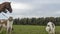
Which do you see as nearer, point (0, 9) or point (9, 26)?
point (0, 9)

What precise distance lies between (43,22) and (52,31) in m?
53.0

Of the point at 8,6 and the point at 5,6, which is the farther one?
the point at 8,6

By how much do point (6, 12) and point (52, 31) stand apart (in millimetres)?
4555

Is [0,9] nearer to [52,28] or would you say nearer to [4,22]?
[52,28]

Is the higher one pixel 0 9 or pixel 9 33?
pixel 0 9

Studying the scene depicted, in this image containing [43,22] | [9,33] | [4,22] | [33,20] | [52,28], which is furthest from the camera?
[33,20]

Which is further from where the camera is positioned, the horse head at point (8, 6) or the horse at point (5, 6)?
the horse head at point (8, 6)

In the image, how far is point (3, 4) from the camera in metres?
14.1

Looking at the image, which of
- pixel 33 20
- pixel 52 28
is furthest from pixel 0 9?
pixel 33 20

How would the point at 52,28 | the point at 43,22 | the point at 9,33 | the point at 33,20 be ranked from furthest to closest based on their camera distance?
1. the point at 33,20
2. the point at 43,22
3. the point at 9,33
4. the point at 52,28

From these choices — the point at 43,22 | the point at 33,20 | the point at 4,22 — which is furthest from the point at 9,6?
the point at 33,20

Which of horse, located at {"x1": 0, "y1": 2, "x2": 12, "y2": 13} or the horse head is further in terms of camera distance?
the horse head

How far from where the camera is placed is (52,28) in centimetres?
1669

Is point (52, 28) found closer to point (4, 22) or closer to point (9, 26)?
point (9, 26)
